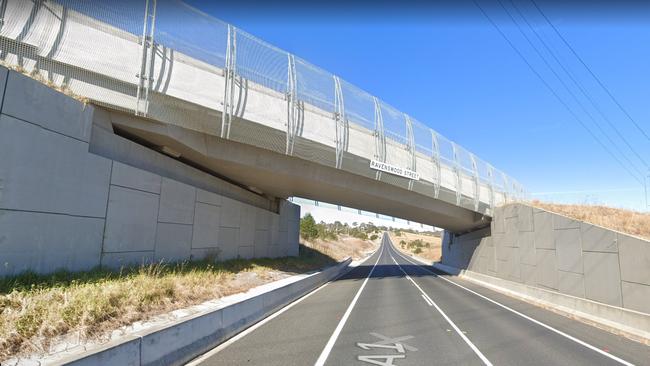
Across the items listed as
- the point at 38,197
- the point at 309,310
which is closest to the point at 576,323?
the point at 309,310

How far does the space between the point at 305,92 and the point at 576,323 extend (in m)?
13.2

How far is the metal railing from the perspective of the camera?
421 inches

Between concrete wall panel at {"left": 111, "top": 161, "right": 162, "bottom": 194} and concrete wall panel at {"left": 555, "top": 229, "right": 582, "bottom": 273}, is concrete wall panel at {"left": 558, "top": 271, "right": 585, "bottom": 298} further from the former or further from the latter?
concrete wall panel at {"left": 111, "top": 161, "right": 162, "bottom": 194}

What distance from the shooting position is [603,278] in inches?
546

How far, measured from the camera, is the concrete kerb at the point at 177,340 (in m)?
4.97

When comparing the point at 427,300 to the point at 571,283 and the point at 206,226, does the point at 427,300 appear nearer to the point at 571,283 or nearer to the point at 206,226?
the point at 571,283

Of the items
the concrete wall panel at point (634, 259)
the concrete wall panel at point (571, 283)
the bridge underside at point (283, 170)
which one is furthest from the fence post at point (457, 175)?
the concrete wall panel at point (634, 259)

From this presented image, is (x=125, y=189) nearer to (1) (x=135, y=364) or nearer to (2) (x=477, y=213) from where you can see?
(1) (x=135, y=364)

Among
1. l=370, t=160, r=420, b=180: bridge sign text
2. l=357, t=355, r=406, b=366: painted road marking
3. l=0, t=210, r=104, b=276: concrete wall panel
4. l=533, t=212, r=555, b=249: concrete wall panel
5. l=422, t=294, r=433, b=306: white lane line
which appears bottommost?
l=422, t=294, r=433, b=306: white lane line

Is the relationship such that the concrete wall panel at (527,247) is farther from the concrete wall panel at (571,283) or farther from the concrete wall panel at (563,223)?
the concrete wall panel at (571,283)

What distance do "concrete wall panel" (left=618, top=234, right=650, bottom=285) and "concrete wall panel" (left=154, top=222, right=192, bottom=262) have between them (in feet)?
49.9

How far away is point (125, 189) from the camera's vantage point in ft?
38.0

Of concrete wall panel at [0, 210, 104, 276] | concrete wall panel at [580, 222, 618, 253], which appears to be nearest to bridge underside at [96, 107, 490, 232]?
concrete wall panel at [0, 210, 104, 276]

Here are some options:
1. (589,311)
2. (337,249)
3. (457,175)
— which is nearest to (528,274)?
(589,311)
